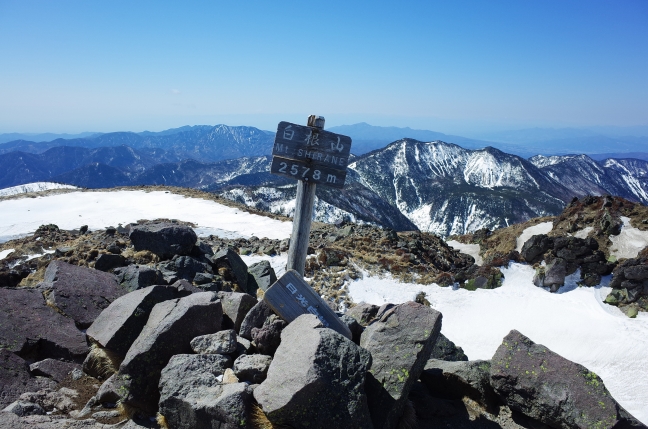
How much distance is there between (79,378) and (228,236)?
68.0 feet

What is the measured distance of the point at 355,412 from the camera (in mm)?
4660

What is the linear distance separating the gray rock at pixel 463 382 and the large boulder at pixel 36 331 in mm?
7375

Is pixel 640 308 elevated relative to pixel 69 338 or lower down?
lower down

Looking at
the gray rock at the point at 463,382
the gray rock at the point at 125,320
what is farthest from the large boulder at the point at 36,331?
the gray rock at the point at 463,382

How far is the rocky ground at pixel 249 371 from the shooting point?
4793 millimetres

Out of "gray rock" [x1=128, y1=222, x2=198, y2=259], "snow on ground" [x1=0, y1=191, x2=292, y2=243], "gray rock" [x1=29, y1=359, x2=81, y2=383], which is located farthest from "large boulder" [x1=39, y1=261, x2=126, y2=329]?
"snow on ground" [x1=0, y1=191, x2=292, y2=243]

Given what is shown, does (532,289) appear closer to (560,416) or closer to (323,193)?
(560,416)

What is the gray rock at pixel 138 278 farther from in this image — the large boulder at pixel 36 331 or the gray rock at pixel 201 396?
the gray rock at pixel 201 396

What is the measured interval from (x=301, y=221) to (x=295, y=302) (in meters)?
2.28

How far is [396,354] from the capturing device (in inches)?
236

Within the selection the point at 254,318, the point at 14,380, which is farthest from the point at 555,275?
the point at 14,380

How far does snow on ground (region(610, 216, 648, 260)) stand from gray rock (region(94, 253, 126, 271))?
28.1 metres

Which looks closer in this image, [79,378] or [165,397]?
[165,397]

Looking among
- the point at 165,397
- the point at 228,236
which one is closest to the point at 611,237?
the point at 228,236
